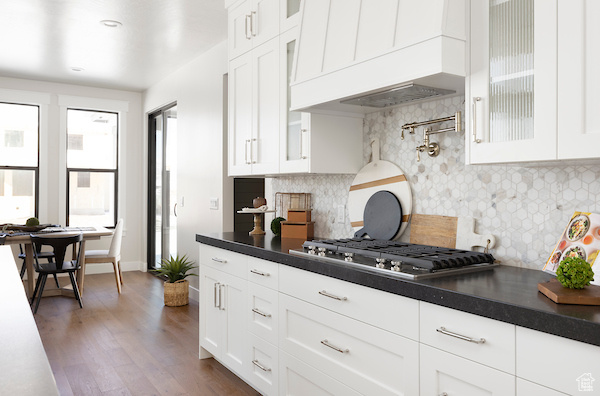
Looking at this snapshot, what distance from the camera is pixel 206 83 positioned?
17.1 ft

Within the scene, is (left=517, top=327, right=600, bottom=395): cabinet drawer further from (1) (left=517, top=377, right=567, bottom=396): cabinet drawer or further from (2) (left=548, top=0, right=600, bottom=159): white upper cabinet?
(2) (left=548, top=0, right=600, bottom=159): white upper cabinet

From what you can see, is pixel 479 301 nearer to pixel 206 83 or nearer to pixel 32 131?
pixel 206 83

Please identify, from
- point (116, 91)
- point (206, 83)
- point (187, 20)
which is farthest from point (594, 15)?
point (116, 91)

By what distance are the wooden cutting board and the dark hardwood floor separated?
1.42m

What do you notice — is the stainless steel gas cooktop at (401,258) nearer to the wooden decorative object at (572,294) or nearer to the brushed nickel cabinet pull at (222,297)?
the wooden decorative object at (572,294)

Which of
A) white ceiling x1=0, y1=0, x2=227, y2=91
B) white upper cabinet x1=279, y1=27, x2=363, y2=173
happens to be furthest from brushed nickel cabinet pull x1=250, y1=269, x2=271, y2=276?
white ceiling x1=0, y1=0, x2=227, y2=91

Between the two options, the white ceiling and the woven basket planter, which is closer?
the white ceiling

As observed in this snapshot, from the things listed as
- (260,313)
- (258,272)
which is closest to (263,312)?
(260,313)

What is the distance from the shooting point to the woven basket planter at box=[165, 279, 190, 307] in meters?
5.01


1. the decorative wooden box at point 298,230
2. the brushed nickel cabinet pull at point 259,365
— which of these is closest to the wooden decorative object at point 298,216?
the decorative wooden box at point 298,230

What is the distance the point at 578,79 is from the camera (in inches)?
58.4

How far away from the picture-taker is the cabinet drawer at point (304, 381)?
6.84 feet

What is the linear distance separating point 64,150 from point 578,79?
6733mm

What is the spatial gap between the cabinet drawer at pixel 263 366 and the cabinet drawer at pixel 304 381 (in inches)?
2.5
